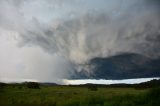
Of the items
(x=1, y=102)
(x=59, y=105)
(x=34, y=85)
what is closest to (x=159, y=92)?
(x=59, y=105)

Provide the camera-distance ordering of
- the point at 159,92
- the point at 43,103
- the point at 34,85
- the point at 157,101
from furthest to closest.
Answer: the point at 34,85
the point at 43,103
the point at 159,92
the point at 157,101

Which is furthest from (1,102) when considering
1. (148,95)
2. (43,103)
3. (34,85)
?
(34,85)

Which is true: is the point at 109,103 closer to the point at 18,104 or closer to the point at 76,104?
the point at 76,104

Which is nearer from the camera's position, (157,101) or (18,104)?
(157,101)

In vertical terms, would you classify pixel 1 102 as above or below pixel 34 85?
below

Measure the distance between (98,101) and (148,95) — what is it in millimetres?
6751

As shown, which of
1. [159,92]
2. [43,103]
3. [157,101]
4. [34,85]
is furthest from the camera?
[34,85]

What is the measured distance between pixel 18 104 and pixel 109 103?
14791 millimetres

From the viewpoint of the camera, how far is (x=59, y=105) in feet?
165

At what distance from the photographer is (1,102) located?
56.0m

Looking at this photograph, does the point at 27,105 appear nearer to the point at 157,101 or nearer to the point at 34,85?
the point at 157,101

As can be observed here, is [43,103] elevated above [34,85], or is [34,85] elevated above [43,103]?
[34,85]

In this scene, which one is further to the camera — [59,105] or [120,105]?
[59,105]

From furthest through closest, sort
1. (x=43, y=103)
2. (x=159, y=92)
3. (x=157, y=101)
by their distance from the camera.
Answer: (x=43, y=103) < (x=159, y=92) < (x=157, y=101)
